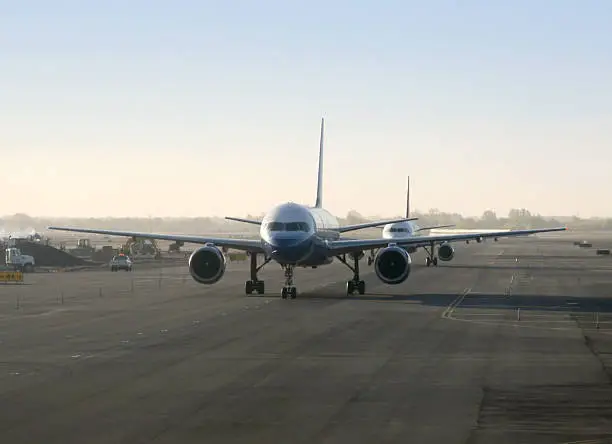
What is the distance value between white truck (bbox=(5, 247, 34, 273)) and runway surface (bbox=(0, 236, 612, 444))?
112 feet

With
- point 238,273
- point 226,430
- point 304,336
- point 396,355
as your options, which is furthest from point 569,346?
point 238,273

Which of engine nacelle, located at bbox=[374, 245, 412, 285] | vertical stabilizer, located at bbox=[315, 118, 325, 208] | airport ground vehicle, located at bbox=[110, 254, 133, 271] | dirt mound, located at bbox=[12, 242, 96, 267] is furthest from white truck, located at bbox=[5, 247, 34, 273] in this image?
engine nacelle, located at bbox=[374, 245, 412, 285]

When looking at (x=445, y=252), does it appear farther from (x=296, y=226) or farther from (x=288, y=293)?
(x=296, y=226)

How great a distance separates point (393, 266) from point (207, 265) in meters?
9.07

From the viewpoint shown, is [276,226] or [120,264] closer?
[276,226]

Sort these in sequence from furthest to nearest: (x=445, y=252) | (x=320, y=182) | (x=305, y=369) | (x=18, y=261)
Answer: (x=445, y=252)
(x=18, y=261)
(x=320, y=182)
(x=305, y=369)

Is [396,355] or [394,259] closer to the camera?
[396,355]

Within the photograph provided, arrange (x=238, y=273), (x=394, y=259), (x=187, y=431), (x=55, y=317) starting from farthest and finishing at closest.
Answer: (x=238, y=273) < (x=394, y=259) < (x=55, y=317) < (x=187, y=431)

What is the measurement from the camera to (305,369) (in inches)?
986

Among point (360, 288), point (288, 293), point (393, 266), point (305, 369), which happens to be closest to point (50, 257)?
point (360, 288)

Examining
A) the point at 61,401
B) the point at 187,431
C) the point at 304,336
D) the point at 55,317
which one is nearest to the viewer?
the point at 187,431

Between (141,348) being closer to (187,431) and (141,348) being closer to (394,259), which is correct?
(187,431)

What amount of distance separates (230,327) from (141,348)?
21.1 feet

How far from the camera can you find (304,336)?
107 ft
